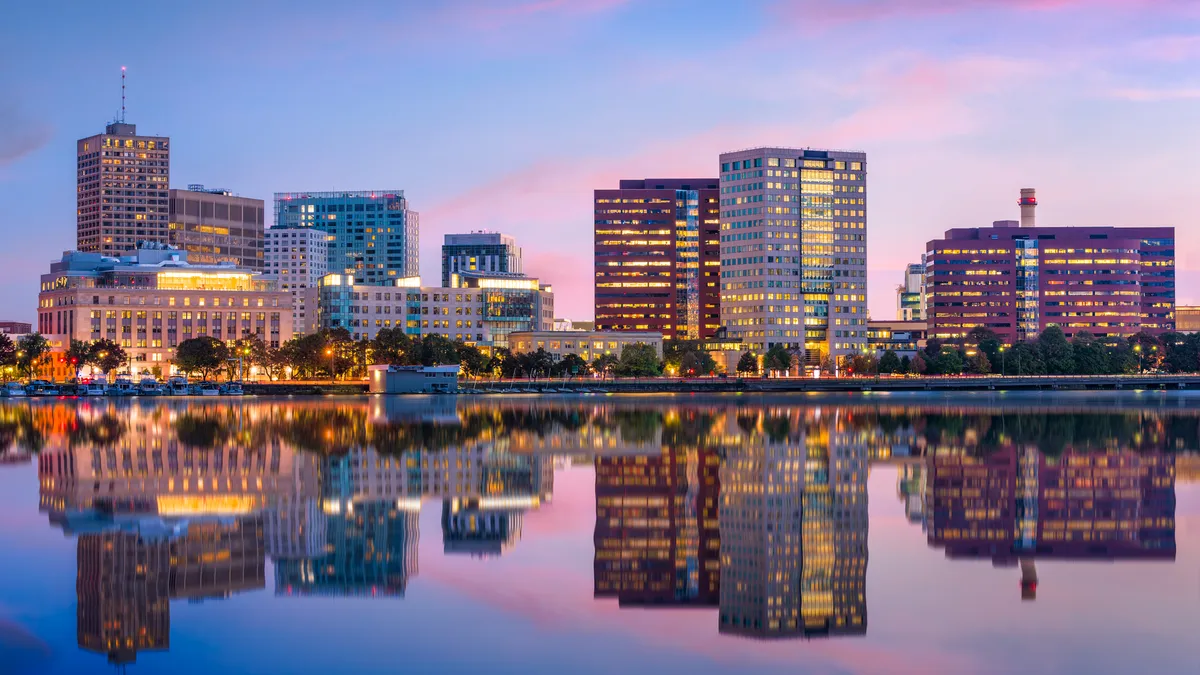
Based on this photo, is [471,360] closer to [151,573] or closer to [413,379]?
[413,379]

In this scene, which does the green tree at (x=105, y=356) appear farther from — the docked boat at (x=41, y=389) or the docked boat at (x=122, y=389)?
the docked boat at (x=41, y=389)

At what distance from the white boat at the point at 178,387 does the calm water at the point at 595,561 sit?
10882cm

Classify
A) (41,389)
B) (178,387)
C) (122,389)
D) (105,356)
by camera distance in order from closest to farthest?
(41,389), (122,389), (178,387), (105,356)

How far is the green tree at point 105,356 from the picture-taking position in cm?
18500

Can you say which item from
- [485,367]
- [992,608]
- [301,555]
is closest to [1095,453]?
[992,608]

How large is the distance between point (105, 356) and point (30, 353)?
10.3m

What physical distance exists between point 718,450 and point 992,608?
38.1 metres

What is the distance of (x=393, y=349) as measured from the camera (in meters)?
188

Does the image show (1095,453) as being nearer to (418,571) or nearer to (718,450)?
(718,450)

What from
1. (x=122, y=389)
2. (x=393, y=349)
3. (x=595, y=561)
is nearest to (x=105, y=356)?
(x=122, y=389)

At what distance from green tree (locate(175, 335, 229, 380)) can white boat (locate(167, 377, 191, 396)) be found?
306 cm

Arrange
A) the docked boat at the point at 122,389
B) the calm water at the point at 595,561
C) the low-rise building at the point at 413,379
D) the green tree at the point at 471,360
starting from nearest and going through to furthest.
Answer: the calm water at the point at 595,561 → the docked boat at the point at 122,389 → the low-rise building at the point at 413,379 → the green tree at the point at 471,360

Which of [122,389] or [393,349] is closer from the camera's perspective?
[122,389]

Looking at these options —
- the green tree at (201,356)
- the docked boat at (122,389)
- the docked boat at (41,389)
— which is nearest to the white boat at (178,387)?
the green tree at (201,356)
